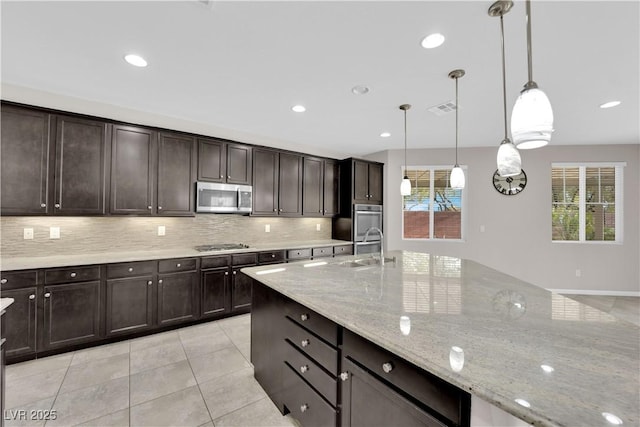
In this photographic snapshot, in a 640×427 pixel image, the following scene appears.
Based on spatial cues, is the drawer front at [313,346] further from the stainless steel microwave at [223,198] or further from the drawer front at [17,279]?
the drawer front at [17,279]

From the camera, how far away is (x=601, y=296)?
4.66 m

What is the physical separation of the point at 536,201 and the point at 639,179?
5.56 ft

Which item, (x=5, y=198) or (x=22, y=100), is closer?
(x=5, y=198)

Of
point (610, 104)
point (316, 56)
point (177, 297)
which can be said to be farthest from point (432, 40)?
point (177, 297)

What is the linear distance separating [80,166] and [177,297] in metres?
1.71

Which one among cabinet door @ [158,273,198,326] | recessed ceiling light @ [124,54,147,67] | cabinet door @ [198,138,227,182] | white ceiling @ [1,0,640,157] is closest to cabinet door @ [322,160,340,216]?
white ceiling @ [1,0,640,157]

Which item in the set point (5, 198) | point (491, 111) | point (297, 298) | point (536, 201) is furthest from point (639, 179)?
point (5, 198)

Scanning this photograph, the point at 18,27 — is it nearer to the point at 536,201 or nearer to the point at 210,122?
the point at 210,122

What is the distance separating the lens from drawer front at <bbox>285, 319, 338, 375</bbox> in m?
1.36

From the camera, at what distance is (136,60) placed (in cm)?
214

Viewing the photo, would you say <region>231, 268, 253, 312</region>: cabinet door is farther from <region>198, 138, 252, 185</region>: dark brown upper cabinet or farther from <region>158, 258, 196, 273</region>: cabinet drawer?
<region>198, 138, 252, 185</region>: dark brown upper cabinet

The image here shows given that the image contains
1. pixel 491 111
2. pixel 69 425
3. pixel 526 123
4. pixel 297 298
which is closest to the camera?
pixel 526 123

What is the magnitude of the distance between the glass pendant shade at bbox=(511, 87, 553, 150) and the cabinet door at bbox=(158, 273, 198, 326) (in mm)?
3340

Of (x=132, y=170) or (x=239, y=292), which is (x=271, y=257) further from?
(x=132, y=170)
